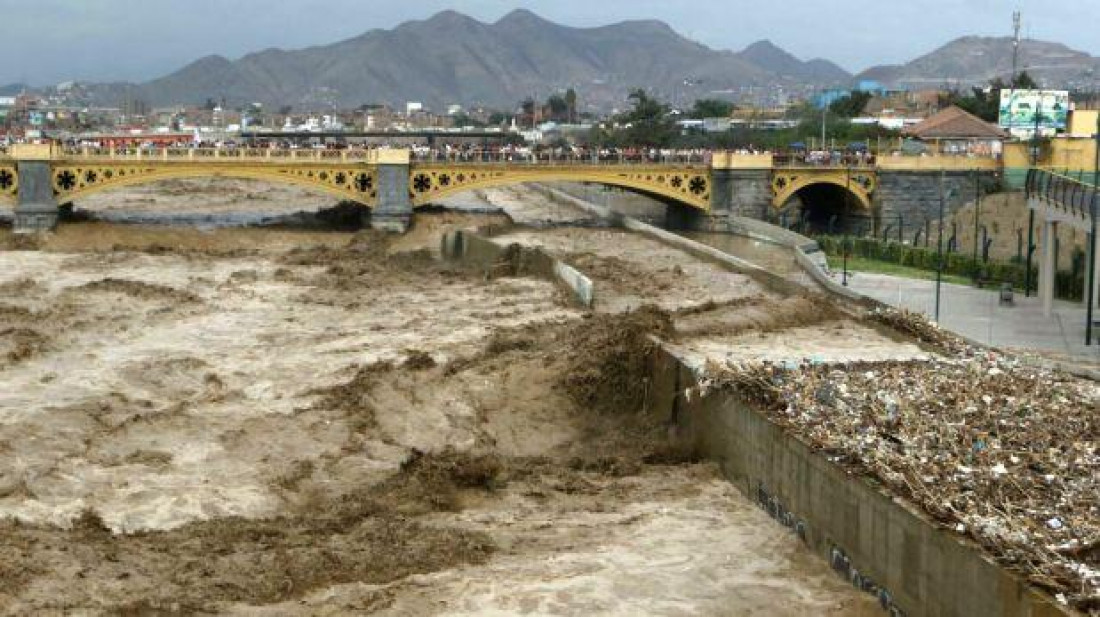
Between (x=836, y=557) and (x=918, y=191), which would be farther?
(x=918, y=191)

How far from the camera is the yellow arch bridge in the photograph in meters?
71.4

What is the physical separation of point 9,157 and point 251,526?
5252 cm

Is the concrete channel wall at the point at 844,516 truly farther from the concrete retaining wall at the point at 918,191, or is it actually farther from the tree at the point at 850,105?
the tree at the point at 850,105

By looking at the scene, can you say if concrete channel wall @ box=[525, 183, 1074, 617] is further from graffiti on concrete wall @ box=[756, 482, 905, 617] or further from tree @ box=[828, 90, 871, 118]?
tree @ box=[828, 90, 871, 118]

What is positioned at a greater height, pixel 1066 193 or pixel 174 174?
pixel 1066 193

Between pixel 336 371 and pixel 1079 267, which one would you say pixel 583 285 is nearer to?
pixel 336 371

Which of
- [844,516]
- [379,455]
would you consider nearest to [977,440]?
[844,516]

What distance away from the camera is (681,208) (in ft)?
273

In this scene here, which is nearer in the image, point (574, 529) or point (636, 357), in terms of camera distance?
point (574, 529)

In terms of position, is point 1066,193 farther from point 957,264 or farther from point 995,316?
point 957,264

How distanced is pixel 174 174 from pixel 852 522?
55.9 metres

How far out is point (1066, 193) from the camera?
43031mm

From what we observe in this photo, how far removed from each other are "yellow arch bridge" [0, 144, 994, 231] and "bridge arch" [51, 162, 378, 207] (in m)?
0.05

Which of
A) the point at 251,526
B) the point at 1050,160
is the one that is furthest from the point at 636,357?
the point at 1050,160
